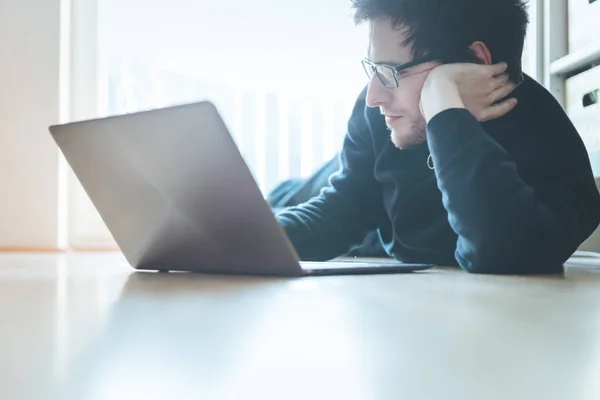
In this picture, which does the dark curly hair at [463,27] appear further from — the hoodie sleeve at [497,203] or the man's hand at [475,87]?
the hoodie sleeve at [497,203]

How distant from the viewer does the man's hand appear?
2.78ft

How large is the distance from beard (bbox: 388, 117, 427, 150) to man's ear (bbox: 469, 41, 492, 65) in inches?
4.5

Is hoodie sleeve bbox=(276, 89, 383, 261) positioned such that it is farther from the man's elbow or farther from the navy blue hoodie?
the man's elbow

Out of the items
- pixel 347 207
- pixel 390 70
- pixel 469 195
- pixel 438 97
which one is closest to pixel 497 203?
pixel 469 195

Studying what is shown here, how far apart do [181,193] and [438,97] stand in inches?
14.5

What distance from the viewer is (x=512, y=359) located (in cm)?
24

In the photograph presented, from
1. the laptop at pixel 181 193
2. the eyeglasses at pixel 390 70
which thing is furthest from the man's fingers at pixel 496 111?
the laptop at pixel 181 193

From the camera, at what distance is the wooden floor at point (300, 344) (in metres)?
0.20

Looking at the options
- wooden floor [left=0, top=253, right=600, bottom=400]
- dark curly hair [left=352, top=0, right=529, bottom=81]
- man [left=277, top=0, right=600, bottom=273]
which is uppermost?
dark curly hair [left=352, top=0, right=529, bottom=81]

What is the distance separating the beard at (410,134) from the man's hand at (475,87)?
0.17 feet

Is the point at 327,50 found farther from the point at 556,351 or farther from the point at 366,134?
the point at 556,351

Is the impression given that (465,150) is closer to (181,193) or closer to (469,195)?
(469,195)

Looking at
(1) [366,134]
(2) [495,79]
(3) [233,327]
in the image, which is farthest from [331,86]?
(3) [233,327]

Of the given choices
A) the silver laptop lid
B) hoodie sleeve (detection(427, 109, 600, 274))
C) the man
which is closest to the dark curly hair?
the man
